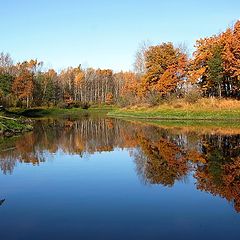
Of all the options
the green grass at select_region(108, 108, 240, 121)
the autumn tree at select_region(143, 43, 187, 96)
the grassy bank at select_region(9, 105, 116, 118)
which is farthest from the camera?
the grassy bank at select_region(9, 105, 116, 118)

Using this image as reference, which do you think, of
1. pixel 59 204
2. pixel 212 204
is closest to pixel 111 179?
pixel 59 204

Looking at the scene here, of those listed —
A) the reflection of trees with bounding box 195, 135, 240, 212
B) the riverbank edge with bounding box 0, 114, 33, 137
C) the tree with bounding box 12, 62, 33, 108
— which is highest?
the tree with bounding box 12, 62, 33, 108

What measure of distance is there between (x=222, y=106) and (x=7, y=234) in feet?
125

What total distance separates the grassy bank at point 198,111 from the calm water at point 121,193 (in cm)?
2237

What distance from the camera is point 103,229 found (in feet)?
24.4

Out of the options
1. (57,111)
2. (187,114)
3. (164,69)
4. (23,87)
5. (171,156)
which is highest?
(164,69)

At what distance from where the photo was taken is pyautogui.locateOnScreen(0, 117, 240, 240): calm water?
7414 mm

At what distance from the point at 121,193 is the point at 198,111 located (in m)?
33.9

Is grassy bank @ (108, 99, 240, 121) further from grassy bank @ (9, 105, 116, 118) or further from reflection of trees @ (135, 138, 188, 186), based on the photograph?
grassy bank @ (9, 105, 116, 118)

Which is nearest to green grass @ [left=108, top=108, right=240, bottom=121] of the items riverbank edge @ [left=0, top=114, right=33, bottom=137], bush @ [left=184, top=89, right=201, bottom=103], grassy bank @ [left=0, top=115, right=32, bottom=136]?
bush @ [left=184, top=89, right=201, bottom=103]

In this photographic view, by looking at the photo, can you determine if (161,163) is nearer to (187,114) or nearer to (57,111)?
(187,114)

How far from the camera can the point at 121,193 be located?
408 inches

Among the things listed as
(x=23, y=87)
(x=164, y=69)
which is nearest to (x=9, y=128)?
(x=164, y=69)

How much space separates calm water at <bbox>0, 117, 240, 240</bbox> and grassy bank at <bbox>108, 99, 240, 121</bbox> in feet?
73.4
